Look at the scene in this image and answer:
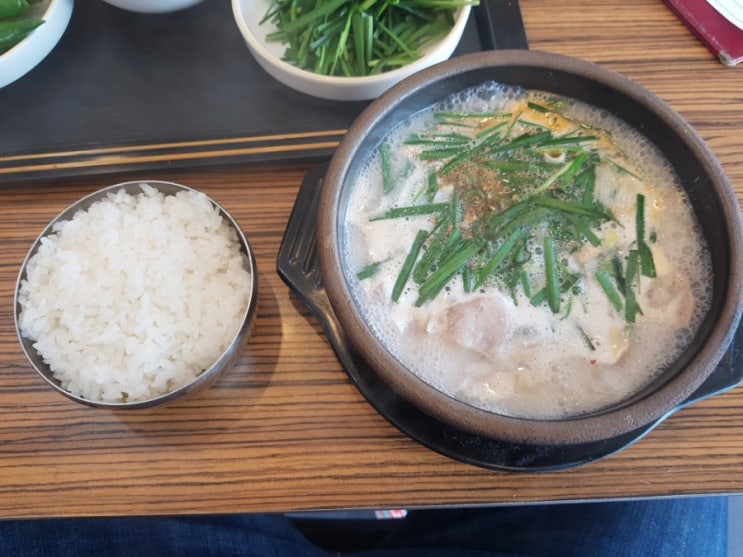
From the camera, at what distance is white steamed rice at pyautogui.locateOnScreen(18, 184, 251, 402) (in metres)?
1.09

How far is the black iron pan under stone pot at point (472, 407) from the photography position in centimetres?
88

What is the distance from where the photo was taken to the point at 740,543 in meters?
1.76

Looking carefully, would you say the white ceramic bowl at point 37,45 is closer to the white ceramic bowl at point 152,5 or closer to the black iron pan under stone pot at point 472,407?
the white ceramic bowl at point 152,5

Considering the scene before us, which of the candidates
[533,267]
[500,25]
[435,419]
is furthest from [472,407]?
[500,25]

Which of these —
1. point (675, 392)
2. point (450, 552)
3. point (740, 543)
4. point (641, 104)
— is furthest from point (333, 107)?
point (740, 543)

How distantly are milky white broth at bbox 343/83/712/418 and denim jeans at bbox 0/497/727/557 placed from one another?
0.54m

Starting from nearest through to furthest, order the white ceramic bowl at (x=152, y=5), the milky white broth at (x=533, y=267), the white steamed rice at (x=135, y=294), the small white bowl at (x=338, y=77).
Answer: the milky white broth at (x=533, y=267), the white steamed rice at (x=135, y=294), the small white bowl at (x=338, y=77), the white ceramic bowl at (x=152, y=5)

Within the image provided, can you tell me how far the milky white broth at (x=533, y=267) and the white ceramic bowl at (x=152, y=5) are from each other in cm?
66

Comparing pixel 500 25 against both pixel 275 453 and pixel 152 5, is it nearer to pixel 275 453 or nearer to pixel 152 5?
pixel 152 5

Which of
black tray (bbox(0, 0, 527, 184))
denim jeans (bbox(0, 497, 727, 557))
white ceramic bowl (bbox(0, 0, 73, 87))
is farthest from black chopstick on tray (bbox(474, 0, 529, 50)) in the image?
denim jeans (bbox(0, 497, 727, 557))

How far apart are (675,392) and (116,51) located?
133cm

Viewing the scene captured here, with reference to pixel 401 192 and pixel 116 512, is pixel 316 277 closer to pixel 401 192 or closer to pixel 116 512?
pixel 401 192

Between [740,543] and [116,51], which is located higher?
[116,51]

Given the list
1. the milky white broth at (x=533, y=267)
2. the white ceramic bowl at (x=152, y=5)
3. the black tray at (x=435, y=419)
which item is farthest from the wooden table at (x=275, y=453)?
the white ceramic bowl at (x=152, y=5)
